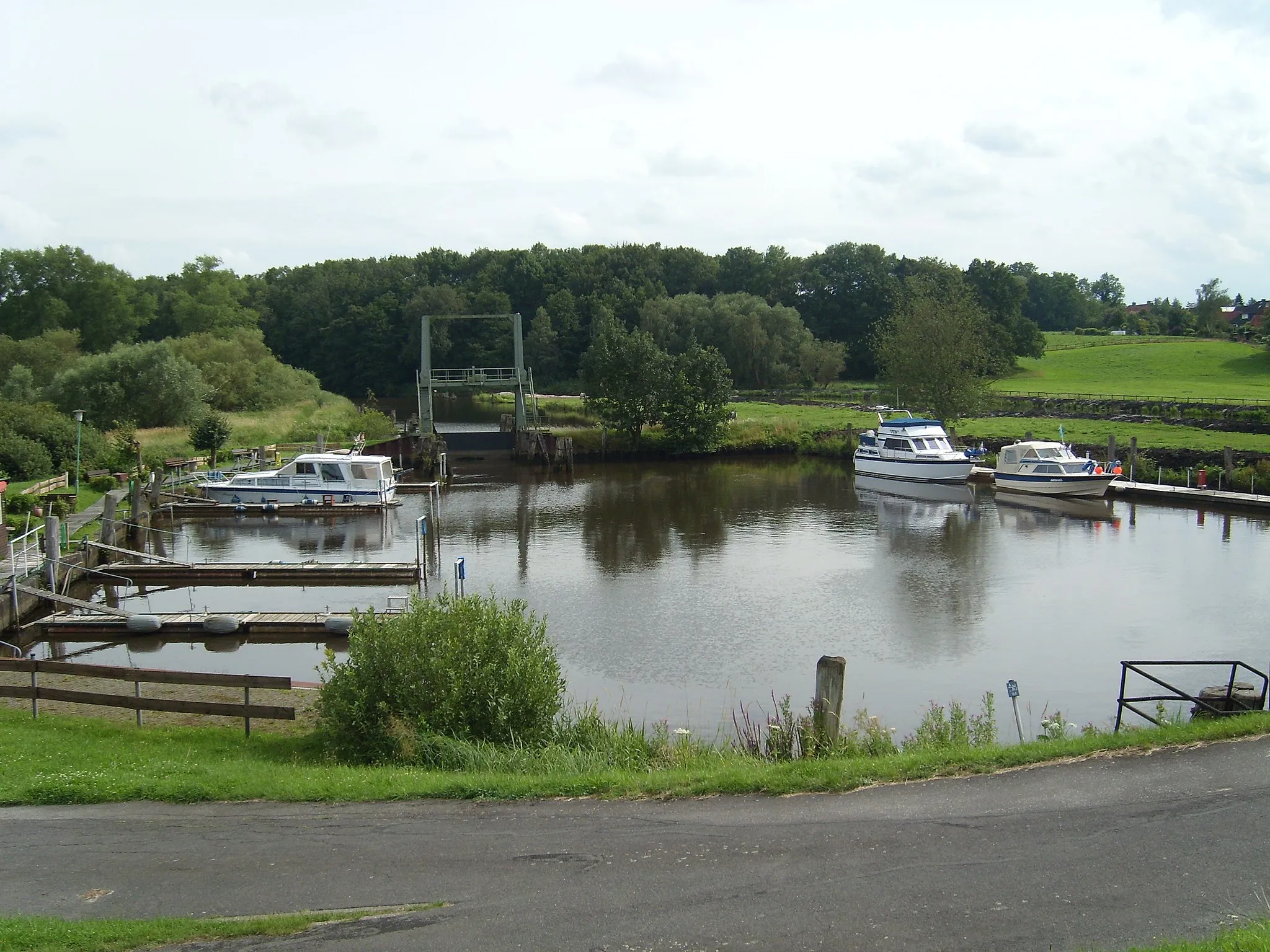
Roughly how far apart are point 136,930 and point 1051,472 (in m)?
39.1

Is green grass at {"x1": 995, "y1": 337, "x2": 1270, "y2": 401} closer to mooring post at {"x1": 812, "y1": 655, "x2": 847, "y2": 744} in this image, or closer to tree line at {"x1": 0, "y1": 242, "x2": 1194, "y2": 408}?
tree line at {"x1": 0, "y1": 242, "x2": 1194, "y2": 408}

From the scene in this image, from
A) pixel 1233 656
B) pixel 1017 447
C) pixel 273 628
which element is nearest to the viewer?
pixel 1233 656

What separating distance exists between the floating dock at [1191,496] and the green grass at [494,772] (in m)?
28.2

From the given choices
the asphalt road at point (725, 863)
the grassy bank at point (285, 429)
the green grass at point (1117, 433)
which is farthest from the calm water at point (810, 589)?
the grassy bank at point (285, 429)

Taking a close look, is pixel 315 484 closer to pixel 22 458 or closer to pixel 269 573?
pixel 22 458

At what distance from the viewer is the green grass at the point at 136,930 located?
7.56 m

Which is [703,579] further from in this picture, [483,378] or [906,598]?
[483,378]

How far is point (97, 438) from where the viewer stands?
142 feet

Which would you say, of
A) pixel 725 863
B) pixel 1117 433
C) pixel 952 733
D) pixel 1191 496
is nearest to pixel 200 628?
pixel 952 733

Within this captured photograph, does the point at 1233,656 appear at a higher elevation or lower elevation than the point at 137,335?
lower

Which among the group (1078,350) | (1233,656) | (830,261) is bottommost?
(1233,656)

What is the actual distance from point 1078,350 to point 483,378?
217 ft

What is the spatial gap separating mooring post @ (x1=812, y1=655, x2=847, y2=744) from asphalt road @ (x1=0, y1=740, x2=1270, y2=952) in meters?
2.36

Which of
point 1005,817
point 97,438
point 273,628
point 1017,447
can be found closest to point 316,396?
point 97,438
